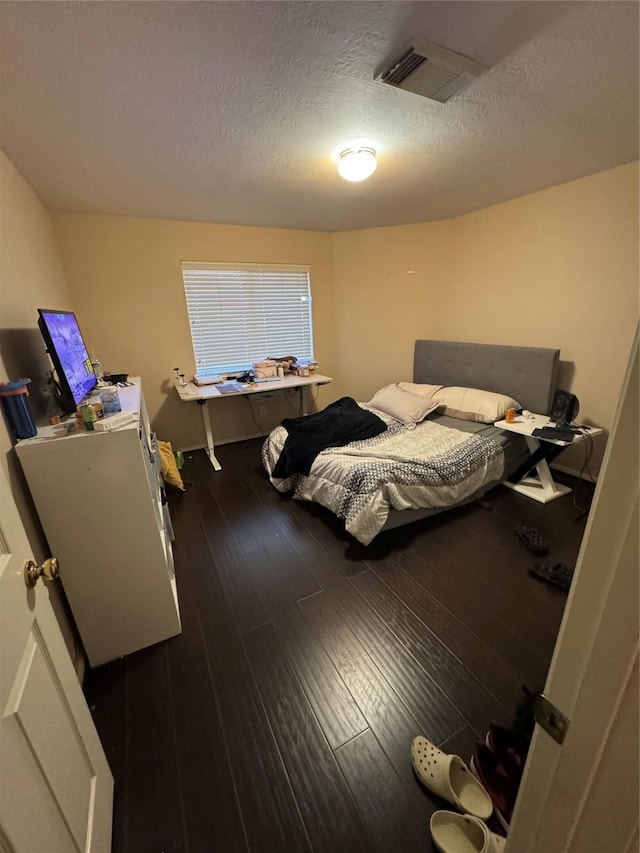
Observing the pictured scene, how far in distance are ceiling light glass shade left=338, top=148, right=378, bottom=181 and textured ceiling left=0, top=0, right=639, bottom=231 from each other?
0.09 metres

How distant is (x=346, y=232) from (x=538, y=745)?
4386 mm

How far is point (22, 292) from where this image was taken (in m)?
1.78

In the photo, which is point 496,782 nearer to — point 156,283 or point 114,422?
point 114,422

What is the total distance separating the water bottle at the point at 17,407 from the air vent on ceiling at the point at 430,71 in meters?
1.88

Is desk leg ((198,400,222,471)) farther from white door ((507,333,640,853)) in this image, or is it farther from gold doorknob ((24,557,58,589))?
white door ((507,333,640,853))

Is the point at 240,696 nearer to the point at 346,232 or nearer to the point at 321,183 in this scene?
the point at 321,183

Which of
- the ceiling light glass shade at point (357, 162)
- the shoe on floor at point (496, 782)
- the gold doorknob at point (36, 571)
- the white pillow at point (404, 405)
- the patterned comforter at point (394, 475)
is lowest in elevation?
the shoe on floor at point (496, 782)

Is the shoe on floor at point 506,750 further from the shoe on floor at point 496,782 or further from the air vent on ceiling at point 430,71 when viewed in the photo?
the air vent on ceiling at point 430,71

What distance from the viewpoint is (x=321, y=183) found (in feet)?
8.07

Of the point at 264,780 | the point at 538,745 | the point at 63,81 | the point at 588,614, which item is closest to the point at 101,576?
the point at 264,780

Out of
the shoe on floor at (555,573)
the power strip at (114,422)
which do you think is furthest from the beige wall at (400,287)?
the power strip at (114,422)

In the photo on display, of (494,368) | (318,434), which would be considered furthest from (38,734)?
(494,368)

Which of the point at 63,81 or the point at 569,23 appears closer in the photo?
the point at 569,23

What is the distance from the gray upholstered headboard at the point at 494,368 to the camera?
9.44 feet
